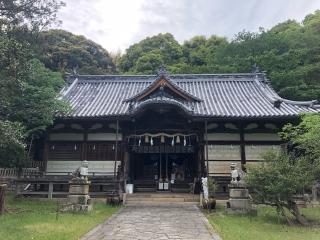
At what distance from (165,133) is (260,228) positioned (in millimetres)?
11451

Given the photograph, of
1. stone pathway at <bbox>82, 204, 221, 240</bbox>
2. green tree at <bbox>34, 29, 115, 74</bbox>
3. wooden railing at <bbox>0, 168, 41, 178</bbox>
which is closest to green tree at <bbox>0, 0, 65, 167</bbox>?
wooden railing at <bbox>0, 168, 41, 178</bbox>

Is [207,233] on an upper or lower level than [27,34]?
lower

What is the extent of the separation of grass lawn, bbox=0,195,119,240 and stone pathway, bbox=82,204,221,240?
0.52 m

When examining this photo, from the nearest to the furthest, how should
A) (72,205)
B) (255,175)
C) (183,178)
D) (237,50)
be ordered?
(255,175)
(72,205)
(183,178)
(237,50)

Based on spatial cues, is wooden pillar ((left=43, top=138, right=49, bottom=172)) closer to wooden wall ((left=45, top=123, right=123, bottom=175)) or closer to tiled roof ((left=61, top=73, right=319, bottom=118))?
wooden wall ((left=45, top=123, right=123, bottom=175))

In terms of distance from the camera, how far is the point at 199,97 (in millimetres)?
26047

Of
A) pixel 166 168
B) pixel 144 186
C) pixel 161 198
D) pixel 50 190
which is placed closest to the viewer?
pixel 50 190

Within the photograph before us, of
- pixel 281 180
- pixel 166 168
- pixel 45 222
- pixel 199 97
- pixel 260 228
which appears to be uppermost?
pixel 199 97

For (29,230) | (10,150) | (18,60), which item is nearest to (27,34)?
(18,60)

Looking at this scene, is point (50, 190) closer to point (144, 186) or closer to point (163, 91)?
point (144, 186)

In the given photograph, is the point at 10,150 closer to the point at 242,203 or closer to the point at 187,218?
the point at 187,218

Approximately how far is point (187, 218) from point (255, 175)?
333cm

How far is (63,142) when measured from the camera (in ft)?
75.5

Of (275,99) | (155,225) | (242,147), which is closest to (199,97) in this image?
(275,99)
